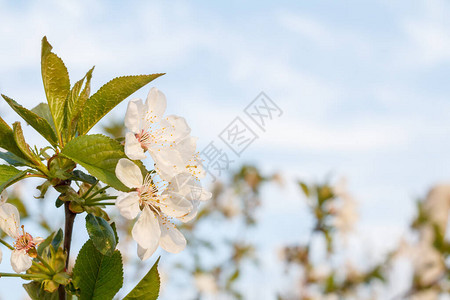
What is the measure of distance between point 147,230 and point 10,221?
0.23m

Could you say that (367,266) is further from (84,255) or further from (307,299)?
(84,255)

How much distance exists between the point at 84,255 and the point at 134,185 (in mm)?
146

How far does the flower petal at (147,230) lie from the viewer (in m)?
0.73

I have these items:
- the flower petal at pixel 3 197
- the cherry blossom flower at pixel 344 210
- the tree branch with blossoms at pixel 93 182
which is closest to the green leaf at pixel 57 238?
the tree branch with blossoms at pixel 93 182

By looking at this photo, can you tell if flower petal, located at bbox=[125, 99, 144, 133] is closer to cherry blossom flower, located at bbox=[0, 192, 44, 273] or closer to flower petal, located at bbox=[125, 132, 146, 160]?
flower petal, located at bbox=[125, 132, 146, 160]

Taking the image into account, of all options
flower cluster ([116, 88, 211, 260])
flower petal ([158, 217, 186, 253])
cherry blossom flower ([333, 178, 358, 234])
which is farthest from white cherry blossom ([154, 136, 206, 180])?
cherry blossom flower ([333, 178, 358, 234])

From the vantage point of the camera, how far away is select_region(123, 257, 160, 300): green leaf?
760mm

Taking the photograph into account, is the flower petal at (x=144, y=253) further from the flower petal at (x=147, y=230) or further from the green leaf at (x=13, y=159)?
the green leaf at (x=13, y=159)

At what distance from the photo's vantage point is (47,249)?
29.0 inches

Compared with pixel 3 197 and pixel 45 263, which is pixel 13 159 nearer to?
pixel 3 197

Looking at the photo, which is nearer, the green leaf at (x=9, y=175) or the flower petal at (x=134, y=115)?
the green leaf at (x=9, y=175)

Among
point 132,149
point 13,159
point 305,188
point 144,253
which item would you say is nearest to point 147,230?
point 144,253

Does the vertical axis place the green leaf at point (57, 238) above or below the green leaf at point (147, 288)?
above

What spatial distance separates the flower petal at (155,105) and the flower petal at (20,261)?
0.97 feet
